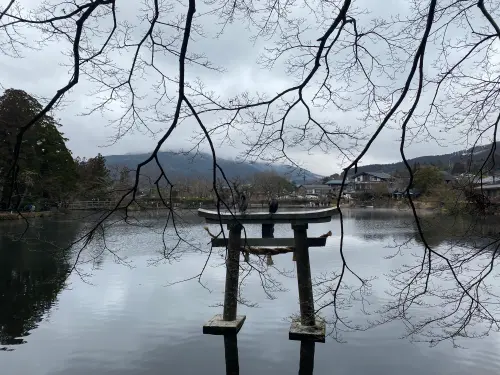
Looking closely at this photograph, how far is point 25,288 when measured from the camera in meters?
11.1

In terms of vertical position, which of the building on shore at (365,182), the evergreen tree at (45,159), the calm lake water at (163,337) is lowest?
the calm lake water at (163,337)

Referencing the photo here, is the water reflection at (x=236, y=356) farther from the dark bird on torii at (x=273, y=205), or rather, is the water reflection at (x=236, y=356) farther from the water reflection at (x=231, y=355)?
the dark bird on torii at (x=273, y=205)

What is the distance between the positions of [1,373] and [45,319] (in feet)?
8.62

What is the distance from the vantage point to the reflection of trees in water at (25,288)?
7.97 m

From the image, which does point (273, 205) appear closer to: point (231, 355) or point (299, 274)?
point (299, 274)

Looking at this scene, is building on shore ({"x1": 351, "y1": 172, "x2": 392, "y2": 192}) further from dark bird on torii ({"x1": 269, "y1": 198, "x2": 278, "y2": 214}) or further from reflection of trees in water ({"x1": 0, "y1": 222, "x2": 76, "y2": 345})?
reflection of trees in water ({"x1": 0, "y1": 222, "x2": 76, "y2": 345})

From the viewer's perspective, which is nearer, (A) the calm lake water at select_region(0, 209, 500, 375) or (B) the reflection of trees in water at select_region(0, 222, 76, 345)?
(A) the calm lake water at select_region(0, 209, 500, 375)

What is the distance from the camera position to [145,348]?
717 centimetres

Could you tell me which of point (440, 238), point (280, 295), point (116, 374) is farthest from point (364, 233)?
point (116, 374)

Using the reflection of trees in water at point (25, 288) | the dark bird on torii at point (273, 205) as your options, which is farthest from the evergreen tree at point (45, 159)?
the dark bird on torii at point (273, 205)

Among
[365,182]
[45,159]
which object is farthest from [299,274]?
[45,159]

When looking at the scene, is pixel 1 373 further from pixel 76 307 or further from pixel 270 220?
pixel 270 220

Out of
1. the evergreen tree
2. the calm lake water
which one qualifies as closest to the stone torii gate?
the calm lake water

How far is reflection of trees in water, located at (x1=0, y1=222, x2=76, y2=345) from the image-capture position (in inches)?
314
